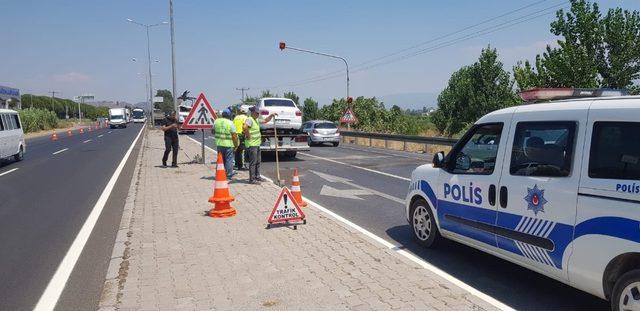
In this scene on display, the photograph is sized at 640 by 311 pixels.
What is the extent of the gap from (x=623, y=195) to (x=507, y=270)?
6.78 ft

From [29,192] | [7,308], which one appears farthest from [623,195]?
[29,192]

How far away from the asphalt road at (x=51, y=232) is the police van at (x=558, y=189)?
3.86 m

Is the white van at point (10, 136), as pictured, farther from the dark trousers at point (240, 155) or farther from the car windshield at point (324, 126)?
the car windshield at point (324, 126)

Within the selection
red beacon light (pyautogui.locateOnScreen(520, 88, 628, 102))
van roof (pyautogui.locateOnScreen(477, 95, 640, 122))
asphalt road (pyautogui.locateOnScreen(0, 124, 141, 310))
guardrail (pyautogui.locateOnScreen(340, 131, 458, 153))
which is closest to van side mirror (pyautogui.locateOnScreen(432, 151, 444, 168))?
van roof (pyautogui.locateOnScreen(477, 95, 640, 122))

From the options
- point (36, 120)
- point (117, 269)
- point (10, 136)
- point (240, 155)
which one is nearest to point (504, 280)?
point (117, 269)

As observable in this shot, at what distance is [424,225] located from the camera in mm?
6230

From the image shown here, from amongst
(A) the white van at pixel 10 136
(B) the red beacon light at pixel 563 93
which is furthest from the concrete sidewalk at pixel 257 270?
(A) the white van at pixel 10 136

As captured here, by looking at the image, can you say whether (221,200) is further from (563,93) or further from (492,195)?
(563,93)

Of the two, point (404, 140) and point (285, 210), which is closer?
point (285, 210)

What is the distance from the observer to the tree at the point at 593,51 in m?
19.9

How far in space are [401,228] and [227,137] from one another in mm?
6144

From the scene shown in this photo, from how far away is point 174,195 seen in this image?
33.4ft

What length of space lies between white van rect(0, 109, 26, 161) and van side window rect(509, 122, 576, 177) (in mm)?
17336

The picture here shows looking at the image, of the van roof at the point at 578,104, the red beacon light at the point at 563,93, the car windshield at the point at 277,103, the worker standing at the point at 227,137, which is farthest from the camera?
the car windshield at the point at 277,103
